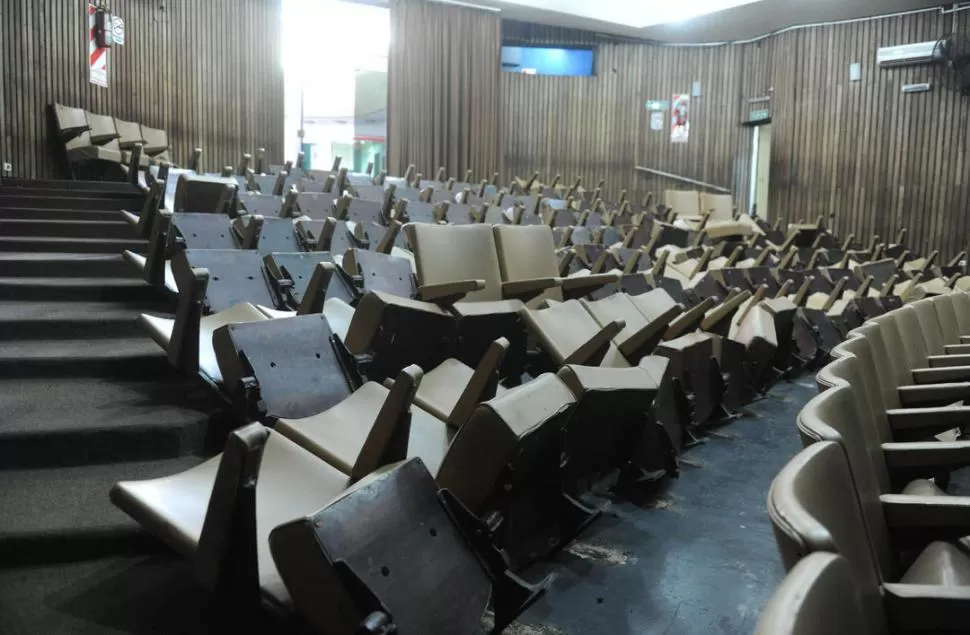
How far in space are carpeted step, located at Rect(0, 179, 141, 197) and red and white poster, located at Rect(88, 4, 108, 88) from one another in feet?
5.46

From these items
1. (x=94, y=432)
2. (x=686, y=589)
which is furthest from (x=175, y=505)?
(x=686, y=589)

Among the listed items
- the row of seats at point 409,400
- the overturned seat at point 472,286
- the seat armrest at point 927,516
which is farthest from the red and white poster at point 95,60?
the seat armrest at point 927,516

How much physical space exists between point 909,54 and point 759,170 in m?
1.75

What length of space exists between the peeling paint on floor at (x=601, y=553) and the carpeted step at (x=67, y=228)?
2390 millimetres

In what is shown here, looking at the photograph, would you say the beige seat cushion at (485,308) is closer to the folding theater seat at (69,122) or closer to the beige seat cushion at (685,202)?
the folding theater seat at (69,122)

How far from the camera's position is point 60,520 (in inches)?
47.3

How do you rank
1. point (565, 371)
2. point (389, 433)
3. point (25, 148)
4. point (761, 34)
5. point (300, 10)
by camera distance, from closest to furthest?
point (389, 433), point (565, 371), point (25, 148), point (300, 10), point (761, 34)

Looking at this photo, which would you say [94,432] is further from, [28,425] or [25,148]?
[25,148]

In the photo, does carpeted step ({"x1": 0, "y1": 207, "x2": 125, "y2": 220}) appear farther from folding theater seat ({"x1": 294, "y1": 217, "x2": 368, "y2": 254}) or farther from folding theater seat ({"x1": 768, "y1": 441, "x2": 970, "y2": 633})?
folding theater seat ({"x1": 768, "y1": 441, "x2": 970, "y2": 633})

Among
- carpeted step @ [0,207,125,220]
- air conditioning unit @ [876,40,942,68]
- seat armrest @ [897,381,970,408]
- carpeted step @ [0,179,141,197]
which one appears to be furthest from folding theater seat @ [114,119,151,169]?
air conditioning unit @ [876,40,942,68]

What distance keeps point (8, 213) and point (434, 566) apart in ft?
9.80

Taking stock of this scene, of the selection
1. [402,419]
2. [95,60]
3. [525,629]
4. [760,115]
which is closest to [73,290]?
[402,419]

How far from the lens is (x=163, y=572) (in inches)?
46.5

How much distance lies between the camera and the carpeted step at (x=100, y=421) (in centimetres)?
141
